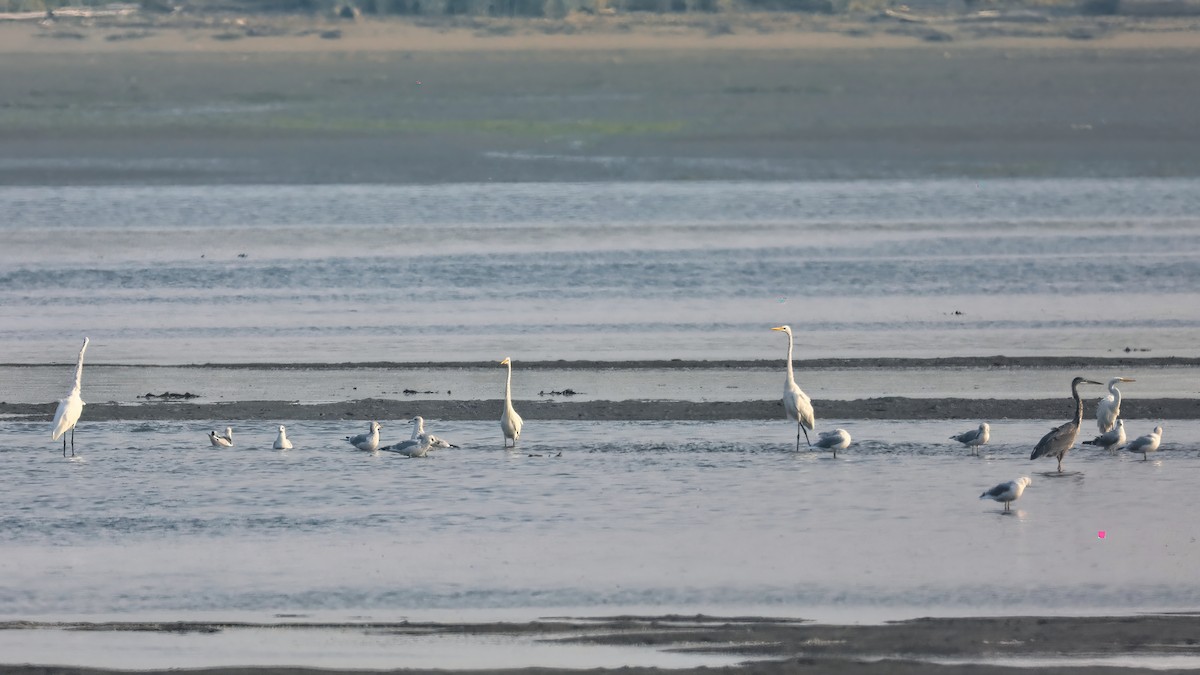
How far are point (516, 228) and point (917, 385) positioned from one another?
19.0 m

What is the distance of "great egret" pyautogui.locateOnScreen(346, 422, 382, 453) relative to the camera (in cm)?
1694

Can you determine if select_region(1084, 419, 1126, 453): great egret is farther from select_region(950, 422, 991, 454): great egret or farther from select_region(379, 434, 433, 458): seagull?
select_region(379, 434, 433, 458): seagull

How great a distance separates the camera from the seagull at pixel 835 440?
16.5 metres

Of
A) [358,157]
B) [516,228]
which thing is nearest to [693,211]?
[516,228]

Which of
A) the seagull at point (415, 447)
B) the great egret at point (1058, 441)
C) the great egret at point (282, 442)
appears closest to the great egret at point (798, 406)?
the great egret at point (1058, 441)

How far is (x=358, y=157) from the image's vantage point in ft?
174

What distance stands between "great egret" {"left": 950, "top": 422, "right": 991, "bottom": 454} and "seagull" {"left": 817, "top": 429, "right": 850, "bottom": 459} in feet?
3.64

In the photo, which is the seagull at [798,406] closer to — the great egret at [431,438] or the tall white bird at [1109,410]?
the tall white bird at [1109,410]

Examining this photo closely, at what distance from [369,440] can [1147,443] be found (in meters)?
7.56

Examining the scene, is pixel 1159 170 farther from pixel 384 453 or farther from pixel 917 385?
pixel 384 453

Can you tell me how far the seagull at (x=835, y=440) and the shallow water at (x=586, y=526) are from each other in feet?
0.47

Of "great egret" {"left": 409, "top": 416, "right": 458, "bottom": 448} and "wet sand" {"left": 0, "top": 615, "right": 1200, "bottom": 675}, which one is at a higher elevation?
"wet sand" {"left": 0, "top": 615, "right": 1200, "bottom": 675}

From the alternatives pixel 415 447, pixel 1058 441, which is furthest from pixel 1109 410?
pixel 415 447

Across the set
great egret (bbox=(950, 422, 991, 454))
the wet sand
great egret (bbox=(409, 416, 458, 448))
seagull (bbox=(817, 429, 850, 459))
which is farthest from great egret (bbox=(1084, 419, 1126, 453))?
great egret (bbox=(409, 416, 458, 448))
